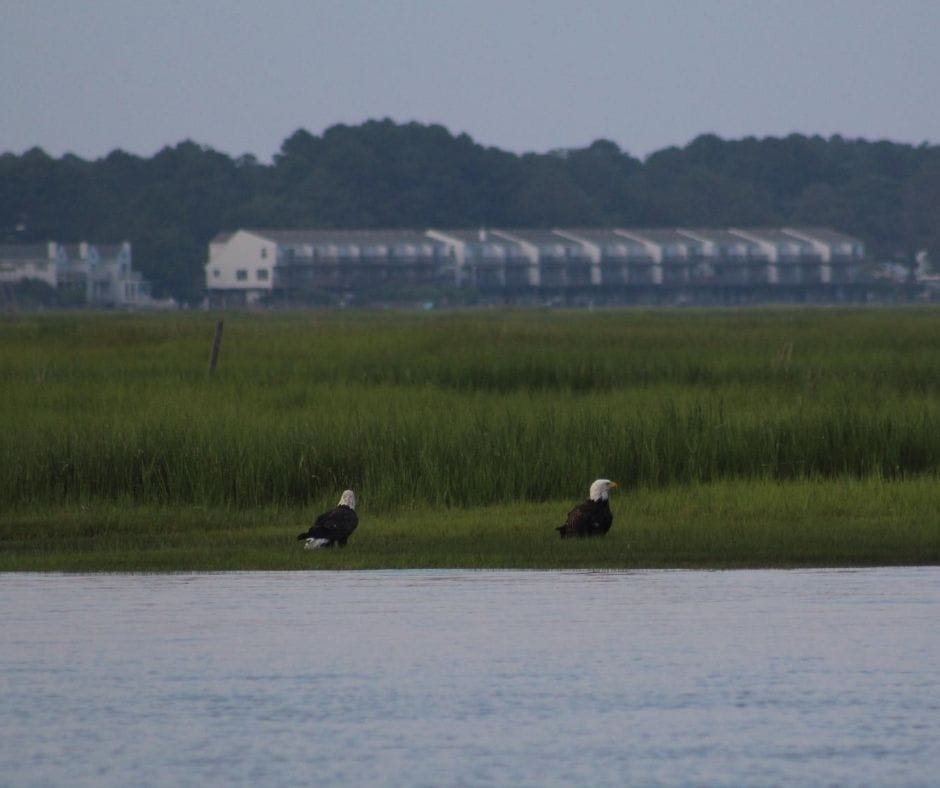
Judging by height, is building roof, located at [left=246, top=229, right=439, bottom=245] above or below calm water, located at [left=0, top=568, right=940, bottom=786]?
above

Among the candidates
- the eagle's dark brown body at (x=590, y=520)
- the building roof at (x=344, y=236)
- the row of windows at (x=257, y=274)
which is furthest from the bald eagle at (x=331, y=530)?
the building roof at (x=344, y=236)

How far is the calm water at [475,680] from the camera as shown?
A: 10555mm

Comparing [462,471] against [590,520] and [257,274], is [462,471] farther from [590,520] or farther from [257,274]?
[257,274]

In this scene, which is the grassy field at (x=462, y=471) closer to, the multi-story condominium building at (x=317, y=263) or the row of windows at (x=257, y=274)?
the row of windows at (x=257, y=274)

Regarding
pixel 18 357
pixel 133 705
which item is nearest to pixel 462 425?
Result: pixel 133 705

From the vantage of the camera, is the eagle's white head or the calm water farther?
the eagle's white head

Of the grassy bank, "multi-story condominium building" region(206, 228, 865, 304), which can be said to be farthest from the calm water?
"multi-story condominium building" region(206, 228, 865, 304)

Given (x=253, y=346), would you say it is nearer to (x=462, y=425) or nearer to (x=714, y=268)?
(x=462, y=425)

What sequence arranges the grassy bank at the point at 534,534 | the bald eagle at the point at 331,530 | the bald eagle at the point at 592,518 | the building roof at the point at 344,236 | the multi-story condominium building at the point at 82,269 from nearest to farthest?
the grassy bank at the point at 534,534
the bald eagle at the point at 331,530
the bald eagle at the point at 592,518
the multi-story condominium building at the point at 82,269
the building roof at the point at 344,236

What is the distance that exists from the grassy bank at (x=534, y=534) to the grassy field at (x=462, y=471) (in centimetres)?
4

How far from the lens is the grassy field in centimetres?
1867

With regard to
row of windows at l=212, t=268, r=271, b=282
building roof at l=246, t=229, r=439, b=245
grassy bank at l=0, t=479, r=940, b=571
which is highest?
building roof at l=246, t=229, r=439, b=245

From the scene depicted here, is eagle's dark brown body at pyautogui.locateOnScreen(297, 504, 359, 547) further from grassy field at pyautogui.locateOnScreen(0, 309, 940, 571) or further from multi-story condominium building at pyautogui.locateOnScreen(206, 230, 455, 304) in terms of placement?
multi-story condominium building at pyautogui.locateOnScreen(206, 230, 455, 304)

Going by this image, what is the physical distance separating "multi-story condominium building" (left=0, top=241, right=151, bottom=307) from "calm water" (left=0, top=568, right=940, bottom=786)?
155m
